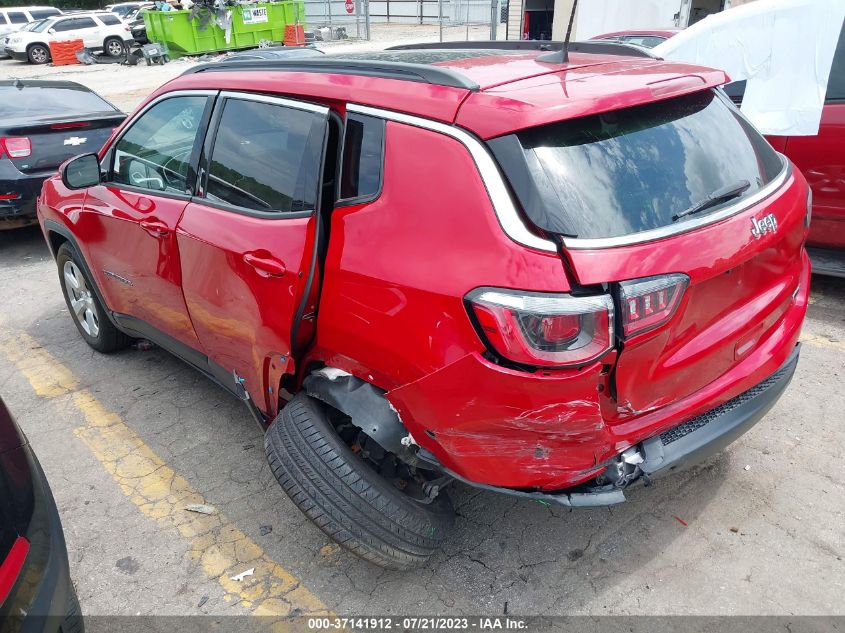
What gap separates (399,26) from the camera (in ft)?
116

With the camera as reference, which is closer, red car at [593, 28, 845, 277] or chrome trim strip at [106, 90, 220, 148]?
A: chrome trim strip at [106, 90, 220, 148]

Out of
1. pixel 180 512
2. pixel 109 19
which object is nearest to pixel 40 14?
pixel 109 19

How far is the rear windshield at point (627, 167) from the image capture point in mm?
1998

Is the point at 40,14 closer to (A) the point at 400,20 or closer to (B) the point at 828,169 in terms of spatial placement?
(A) the point at 400,20

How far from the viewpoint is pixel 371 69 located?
242cm

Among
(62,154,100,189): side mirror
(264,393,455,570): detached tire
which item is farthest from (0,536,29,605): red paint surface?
(62,154,100,189): side mirror

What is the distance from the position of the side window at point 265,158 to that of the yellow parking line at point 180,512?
138cm

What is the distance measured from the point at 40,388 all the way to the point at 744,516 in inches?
Result: 155

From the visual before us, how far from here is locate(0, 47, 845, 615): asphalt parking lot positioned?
97.7 inches

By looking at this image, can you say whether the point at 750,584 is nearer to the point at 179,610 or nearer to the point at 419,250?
the point at 419,250

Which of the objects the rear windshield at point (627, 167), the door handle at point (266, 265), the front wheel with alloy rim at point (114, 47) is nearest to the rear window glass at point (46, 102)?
the door handle at point (266, 265)

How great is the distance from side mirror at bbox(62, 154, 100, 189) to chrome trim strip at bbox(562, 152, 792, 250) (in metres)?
2.93

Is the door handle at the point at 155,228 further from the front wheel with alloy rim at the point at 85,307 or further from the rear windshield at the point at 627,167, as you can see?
the rear windshield at the point at 627,167

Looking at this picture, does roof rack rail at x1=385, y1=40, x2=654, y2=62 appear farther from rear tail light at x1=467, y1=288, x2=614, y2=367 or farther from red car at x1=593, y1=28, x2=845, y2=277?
red car at x1=593, y1=28, x2=845, y2=277
